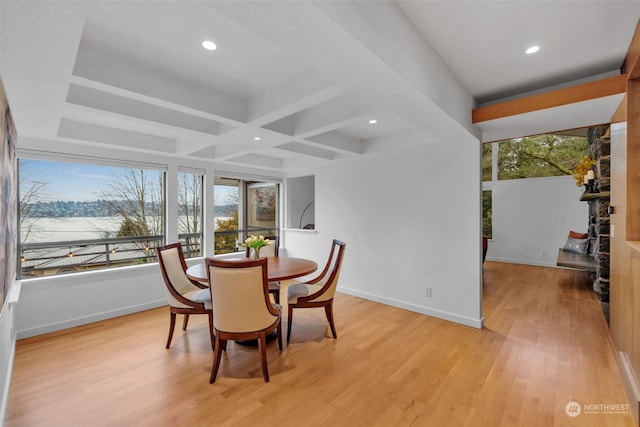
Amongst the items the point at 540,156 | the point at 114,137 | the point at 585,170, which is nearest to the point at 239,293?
the point at 114,137

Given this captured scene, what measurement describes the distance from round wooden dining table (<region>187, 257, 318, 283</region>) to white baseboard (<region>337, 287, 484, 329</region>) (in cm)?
152

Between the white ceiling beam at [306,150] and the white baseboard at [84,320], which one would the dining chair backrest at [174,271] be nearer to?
the white baseboard at [84,320]

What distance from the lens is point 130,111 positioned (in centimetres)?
242

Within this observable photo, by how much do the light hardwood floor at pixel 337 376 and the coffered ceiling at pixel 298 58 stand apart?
7.07 feet

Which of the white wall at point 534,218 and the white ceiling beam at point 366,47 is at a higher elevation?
the white ceiling beam at point 366,47

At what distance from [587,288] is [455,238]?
3315 millimetres

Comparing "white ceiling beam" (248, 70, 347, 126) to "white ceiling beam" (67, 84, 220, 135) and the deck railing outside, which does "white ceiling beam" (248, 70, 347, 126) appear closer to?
"white ceiling beam" (67, 84, 220, 135)

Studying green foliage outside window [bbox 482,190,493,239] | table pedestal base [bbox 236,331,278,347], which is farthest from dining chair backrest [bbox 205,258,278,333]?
green foliage outside window [bbox 482,190,493,239]

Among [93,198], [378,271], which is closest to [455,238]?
[378,271]

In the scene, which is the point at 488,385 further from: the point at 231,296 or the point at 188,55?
the point at 188,55

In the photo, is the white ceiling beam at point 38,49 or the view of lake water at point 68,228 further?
the view of lake water at point 68,228

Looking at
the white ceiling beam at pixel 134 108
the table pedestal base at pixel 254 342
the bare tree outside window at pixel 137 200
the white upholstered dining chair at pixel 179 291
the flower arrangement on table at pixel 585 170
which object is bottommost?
the table pedestal base at pixel 254 342

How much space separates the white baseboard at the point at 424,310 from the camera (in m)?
3.30

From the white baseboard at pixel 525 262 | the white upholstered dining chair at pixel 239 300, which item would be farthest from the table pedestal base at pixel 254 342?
the white baseboard at pixel 525 262
